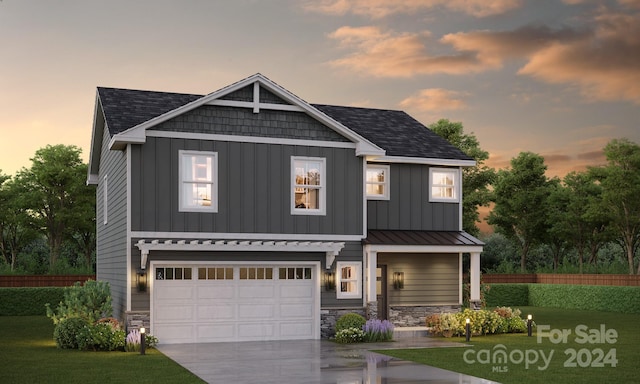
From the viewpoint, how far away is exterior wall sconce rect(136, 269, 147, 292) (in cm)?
2144

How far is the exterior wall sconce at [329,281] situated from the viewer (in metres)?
23.6

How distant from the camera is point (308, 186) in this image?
2352 cm

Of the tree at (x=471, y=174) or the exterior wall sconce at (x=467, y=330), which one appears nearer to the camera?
the exterior wall sconce at (x=467, y=330)

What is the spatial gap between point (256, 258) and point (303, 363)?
562 centimetres

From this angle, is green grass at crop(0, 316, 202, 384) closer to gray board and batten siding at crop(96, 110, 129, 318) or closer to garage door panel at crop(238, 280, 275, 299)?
gray board and batten siding at crop(96, 110, 129, 318)

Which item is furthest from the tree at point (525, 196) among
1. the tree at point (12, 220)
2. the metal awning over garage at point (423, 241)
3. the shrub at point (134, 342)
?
the shrub at point (134, 342)

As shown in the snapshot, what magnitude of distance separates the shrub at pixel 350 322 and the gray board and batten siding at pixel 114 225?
583 centimetres

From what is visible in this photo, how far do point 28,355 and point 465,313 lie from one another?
475 inches

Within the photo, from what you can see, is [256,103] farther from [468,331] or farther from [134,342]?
[468,331]

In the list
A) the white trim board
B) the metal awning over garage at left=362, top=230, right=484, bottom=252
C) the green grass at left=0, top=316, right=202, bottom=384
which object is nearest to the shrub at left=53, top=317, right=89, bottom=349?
the green grass at left=0, top=316, right=202, bottom=384

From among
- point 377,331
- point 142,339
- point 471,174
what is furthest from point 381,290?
point 471,174

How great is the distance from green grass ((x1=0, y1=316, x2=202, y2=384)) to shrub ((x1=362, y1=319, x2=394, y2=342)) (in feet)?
19.2

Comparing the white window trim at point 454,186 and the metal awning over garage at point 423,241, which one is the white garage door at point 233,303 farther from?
the white window trim at point 454,186

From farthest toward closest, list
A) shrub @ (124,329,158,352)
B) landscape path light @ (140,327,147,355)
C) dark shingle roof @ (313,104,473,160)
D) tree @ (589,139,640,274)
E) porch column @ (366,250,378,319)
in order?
tree @ (589,139,640,274) < dark shingle roof @ (313,104,473,160) < porch column @ (366,250,378,319) < shrub @ (124,329,158,352) < landscape path light @ (140,327,147,355)
